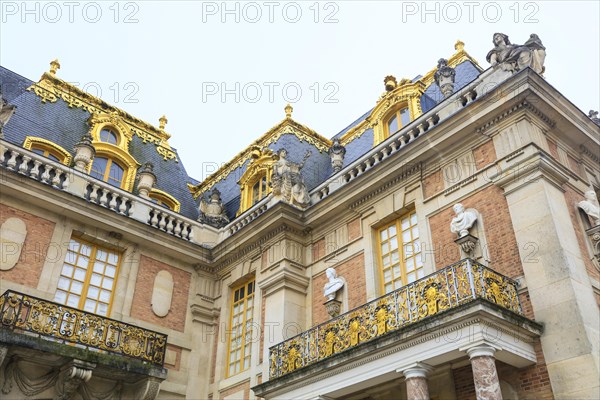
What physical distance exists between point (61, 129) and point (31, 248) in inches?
174

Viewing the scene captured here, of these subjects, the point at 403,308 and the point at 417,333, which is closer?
the point at 417,333

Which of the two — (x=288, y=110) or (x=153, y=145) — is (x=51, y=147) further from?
(x=288, y=110)

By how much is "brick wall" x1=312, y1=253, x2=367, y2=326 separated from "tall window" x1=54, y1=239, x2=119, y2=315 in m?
4.86

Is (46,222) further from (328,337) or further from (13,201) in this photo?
(328,337)

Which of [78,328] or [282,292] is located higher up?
[282,292]

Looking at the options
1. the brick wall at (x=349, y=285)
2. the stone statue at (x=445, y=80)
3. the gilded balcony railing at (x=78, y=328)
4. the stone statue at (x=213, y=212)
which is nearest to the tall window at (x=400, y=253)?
the brick wall at (x=349, y=285)

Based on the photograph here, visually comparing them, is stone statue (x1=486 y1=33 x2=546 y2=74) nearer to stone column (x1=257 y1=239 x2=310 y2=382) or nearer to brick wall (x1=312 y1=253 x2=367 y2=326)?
brick wall (x1=312 y1=253 x2=367 y2=326)

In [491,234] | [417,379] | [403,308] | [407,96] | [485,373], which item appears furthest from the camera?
[407,96]

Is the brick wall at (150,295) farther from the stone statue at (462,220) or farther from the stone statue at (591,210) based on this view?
the stone statue at (591,210)

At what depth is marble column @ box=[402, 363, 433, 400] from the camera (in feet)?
27.7

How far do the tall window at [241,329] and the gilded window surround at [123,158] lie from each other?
4.35m

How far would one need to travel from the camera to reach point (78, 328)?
12.0 meters

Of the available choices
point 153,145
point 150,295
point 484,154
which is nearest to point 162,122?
point 153,145

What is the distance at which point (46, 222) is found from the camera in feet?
43.7
